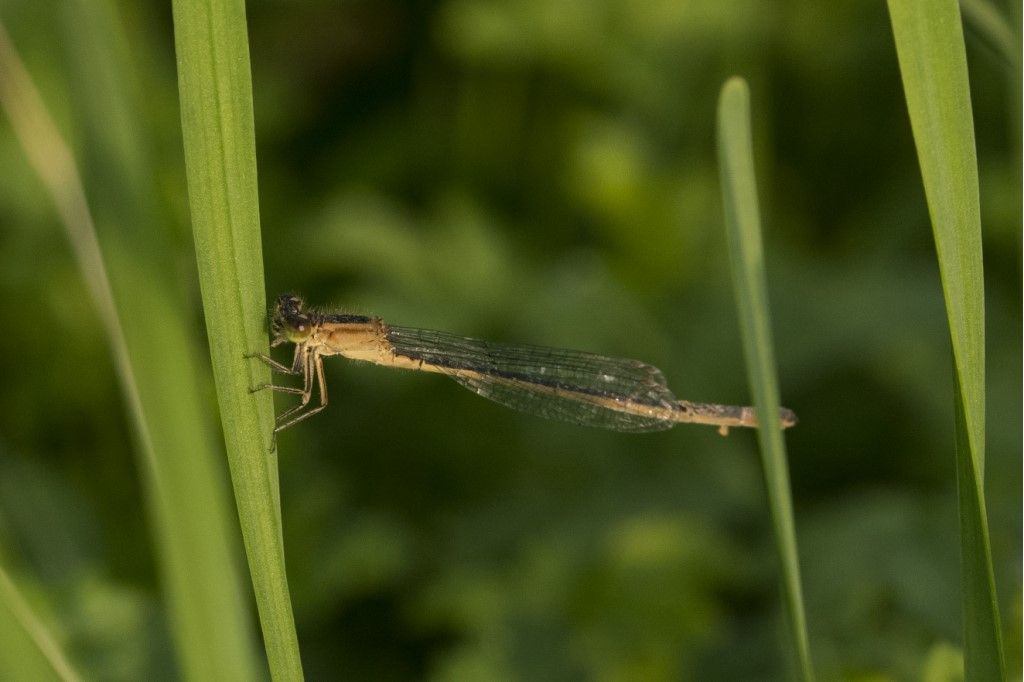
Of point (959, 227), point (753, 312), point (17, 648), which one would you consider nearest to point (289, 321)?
point (17, 648)

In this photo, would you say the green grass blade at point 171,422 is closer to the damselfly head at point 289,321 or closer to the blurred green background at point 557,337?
the damselfly head at point 289,321

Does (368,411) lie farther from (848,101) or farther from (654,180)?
(848,101)

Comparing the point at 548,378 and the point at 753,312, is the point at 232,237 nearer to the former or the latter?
the point at 753,312

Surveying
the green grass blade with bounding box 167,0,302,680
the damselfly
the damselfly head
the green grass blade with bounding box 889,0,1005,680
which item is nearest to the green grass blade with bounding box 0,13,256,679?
the green grass blade with bounding box 167,0,302,680

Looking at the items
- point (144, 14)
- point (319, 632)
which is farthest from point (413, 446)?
point (144, 14)

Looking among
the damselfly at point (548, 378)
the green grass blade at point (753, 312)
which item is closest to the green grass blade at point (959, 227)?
the green grass blade at point (753, 312)
